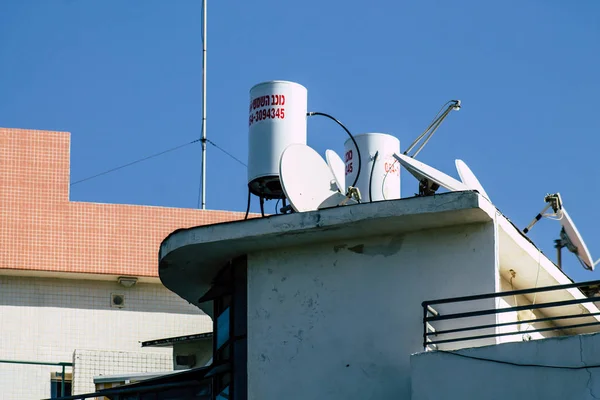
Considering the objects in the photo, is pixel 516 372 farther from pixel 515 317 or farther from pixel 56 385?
pixel 56 385

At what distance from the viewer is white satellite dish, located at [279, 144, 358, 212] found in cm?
1984

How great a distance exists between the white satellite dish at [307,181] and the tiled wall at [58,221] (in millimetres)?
14915

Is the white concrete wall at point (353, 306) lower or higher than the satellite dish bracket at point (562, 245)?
lower

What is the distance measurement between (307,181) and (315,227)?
4.88ft

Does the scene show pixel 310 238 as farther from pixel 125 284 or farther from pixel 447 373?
pixel 125 284

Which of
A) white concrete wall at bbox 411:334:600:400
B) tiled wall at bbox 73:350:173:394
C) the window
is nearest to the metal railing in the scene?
white concrete wall at bbox 411:334:600:400

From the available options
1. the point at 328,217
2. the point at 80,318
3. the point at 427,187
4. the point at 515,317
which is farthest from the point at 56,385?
the point at 427,187

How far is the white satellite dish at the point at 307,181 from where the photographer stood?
19.8 meters

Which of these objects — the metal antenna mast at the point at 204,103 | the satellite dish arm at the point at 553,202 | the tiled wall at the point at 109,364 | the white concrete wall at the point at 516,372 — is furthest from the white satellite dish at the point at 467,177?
the metal antenna mast at the point at 204,103

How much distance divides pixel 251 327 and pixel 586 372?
5.16m

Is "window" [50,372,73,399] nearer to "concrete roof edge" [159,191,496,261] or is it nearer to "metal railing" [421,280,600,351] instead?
"concrete roof edge" [159,191,496,261]

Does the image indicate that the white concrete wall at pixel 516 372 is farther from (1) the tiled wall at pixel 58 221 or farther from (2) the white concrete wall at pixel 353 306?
(1) the tiled wall at pixel 58 221

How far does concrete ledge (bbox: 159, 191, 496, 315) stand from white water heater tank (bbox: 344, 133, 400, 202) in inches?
138

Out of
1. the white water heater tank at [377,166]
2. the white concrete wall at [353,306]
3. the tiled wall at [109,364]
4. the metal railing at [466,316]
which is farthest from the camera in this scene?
the tiled wall at [109,364]
